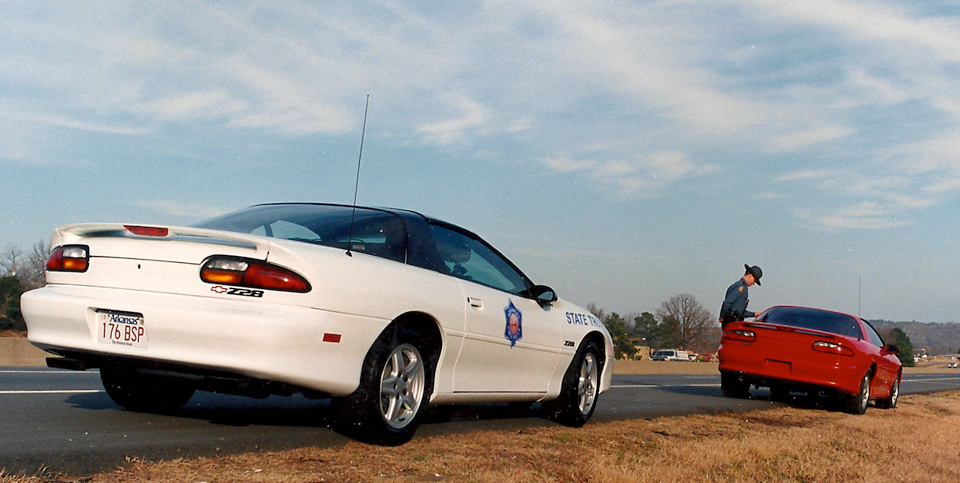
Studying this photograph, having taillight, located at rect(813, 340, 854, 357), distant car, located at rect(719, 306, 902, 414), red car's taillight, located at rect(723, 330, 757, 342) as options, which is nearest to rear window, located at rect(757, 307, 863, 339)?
distant car, located at rect(719, 306, 902, 414)

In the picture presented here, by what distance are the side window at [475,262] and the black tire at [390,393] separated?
2.50 feet

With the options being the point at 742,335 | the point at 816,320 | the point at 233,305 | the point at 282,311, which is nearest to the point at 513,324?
the point at 282,311

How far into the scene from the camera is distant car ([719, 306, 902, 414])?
1131 cm

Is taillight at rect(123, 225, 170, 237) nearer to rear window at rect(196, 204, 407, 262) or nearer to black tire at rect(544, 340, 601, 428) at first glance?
rear window at rect(196, 204, 407, 262)

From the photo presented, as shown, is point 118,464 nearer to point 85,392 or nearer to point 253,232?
point 253,232

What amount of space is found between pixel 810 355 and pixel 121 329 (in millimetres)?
8908

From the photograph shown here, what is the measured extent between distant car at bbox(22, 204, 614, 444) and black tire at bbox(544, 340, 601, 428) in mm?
1280

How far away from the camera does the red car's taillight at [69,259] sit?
5.13 m

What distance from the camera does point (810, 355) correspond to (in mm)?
11422

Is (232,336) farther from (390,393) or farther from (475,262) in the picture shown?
(475,262)

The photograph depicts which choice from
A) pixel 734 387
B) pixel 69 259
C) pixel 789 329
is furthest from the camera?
pixel 734 387

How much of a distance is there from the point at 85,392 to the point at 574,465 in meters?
4.36

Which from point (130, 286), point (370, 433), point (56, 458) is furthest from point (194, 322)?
point (370, 433)

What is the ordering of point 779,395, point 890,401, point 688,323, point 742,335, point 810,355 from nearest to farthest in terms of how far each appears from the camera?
point 810,355 < point 742,335 < point 890,401 < point 779,395 < point 688,323
